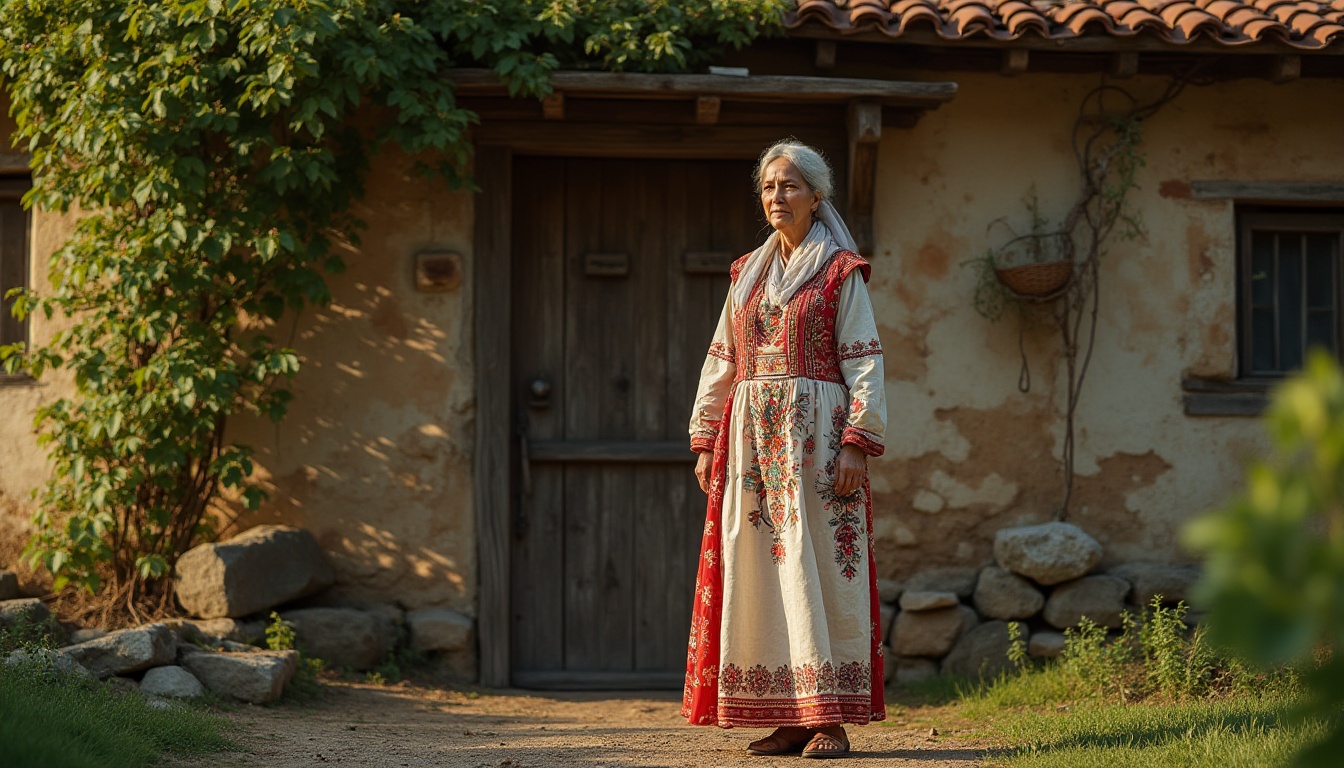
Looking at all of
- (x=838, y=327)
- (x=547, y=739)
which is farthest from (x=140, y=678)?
(x=838, y=327)

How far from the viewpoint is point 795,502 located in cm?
373

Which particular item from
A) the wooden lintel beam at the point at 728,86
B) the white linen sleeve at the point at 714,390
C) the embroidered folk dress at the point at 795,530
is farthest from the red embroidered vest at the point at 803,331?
the wooden lintel beam at the point at 728,86

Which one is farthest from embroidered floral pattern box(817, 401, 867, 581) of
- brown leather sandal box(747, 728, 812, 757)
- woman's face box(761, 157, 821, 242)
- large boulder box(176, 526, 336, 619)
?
large boulder box(176, 526, 336, 619)

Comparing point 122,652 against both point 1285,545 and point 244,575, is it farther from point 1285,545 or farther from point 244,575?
point 1285,545

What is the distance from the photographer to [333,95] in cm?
482

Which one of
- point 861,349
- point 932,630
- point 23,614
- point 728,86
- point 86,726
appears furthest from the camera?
point 932,630

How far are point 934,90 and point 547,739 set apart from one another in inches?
110

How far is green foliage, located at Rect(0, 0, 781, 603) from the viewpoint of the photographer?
4820 millimetres

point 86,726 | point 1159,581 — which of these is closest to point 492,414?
point 86,726

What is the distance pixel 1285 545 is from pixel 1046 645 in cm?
418

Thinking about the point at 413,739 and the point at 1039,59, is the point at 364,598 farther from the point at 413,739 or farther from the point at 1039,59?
the point at 1039,59

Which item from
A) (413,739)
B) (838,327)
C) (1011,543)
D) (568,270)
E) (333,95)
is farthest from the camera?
(568,270)

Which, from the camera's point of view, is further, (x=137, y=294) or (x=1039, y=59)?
(x=1039, y=59)

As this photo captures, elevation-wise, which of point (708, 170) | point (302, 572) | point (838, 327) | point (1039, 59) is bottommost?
point (302, 572)
